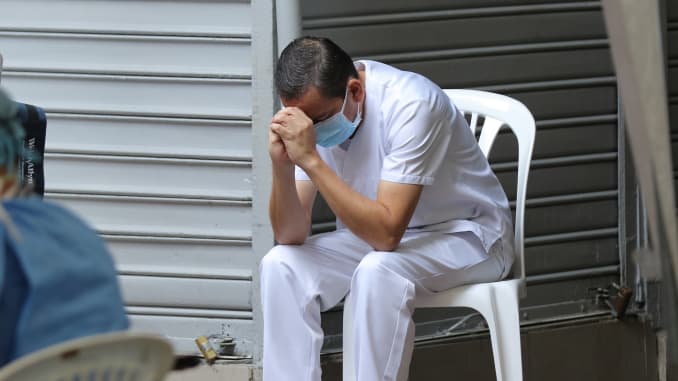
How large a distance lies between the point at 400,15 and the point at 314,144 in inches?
36.7

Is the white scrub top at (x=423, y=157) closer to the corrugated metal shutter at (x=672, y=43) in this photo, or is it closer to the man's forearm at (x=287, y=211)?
the man's forearm at (x=287, y=211)

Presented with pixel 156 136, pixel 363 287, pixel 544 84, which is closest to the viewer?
pixel 363 287

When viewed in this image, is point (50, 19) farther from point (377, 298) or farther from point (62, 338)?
point (62, 338)

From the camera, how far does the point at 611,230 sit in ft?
12.5

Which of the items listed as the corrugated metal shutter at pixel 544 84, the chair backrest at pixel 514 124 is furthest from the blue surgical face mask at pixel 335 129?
the corrugated metal shutter at pixel 544 84

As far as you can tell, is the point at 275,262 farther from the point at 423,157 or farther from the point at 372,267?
the point at 423,157

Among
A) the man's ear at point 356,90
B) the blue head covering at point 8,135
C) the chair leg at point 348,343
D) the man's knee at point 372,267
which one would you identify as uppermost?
the blue head covering at point 8,135

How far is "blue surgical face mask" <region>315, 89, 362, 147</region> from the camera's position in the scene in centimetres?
276

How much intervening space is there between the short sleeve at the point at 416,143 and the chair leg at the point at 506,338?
1.21ft

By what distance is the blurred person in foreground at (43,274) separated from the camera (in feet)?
4.13

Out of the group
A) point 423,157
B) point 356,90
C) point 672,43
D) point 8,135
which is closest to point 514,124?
point 423,157

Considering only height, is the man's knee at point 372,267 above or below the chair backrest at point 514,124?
below

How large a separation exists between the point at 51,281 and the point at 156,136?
220cm

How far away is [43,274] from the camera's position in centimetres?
125
